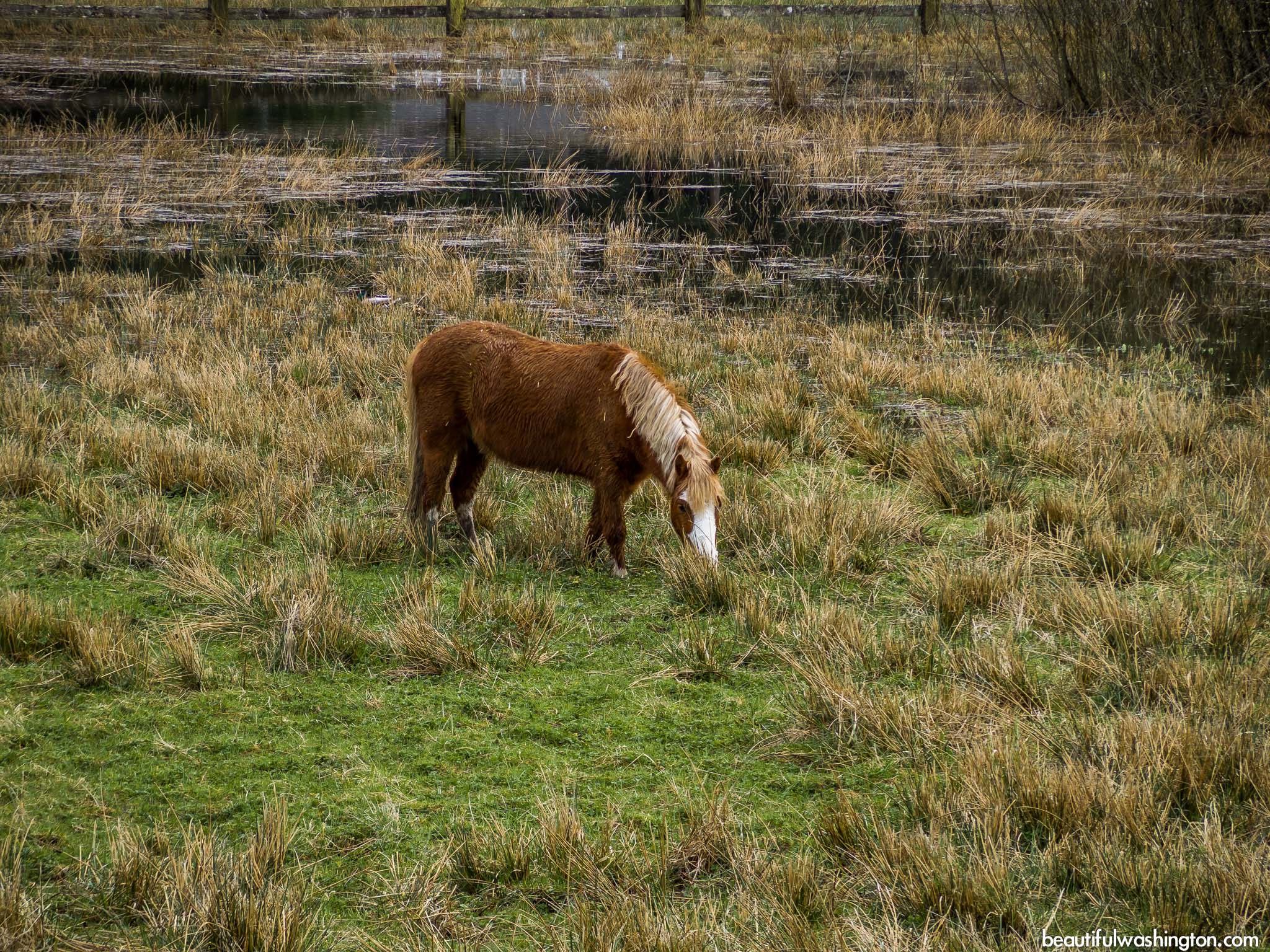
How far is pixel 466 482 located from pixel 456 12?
86.6 ft

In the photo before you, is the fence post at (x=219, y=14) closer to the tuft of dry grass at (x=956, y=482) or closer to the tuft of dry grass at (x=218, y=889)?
the tuft of dry grass at (x=956, y=482)

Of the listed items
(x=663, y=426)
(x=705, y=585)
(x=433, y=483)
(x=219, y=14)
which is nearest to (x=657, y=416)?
(x=663, y=426)

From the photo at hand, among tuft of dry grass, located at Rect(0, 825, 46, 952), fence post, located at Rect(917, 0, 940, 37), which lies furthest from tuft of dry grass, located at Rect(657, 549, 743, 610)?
fence post, located at Rect(917, 0, 940, 37)

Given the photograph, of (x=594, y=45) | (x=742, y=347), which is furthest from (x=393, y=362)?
(x=594, y=45)

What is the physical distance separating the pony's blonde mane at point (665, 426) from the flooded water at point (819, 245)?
472 cm

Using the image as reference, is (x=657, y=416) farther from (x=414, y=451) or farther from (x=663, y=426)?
(x=414, y=451)

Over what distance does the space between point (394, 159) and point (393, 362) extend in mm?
8134

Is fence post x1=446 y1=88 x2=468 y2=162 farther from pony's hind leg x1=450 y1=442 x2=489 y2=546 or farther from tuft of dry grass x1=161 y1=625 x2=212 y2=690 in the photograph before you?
tuft of dry grass x1=161 y1=625 x2=212 y2=690

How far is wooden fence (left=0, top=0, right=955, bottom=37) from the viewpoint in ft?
94.2

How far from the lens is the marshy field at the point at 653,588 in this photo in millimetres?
3287

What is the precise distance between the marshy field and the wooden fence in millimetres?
16334

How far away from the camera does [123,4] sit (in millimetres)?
32844

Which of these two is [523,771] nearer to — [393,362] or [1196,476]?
[1196,476]

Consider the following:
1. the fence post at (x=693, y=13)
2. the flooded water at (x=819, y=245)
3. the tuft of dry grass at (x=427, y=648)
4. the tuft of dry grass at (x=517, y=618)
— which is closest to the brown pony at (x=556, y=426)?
the tuft of dry grass at (x=517, y=618)
